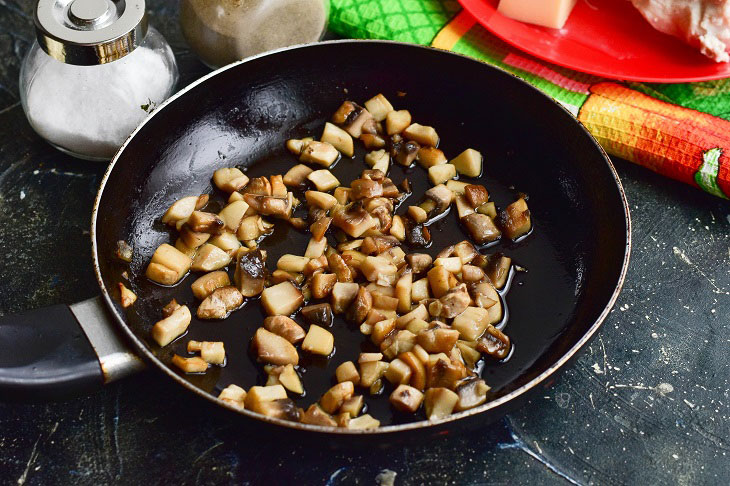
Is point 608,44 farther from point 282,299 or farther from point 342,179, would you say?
point 282,299

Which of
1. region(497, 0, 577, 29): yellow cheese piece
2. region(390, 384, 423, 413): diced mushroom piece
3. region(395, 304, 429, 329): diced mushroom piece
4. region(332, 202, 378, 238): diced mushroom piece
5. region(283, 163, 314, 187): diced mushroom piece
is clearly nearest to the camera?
region(390, 384, 423, 413): diced mushroom piece

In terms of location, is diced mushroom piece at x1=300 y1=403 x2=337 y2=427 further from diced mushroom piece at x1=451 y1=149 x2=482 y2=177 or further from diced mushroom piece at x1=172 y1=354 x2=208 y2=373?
diced mushroom piece at x1=451 y1=149 x2=482 y2=177

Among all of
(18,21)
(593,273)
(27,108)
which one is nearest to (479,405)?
(593,273)

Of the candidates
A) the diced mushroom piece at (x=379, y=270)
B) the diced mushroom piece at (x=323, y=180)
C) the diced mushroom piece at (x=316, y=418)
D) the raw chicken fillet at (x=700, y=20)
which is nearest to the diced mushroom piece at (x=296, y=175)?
the diced mushroom piece at (x=323, y=180)

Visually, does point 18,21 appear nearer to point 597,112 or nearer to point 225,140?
point 225,140

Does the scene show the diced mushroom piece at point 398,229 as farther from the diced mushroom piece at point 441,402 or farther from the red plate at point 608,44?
the red plate at point 608,44

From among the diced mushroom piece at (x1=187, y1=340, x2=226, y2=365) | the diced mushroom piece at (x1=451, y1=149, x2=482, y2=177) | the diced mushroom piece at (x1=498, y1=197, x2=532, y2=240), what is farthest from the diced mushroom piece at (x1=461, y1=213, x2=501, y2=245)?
the diced mushroom piece at (x1=187, y1=340, x2=226, y2=365)
